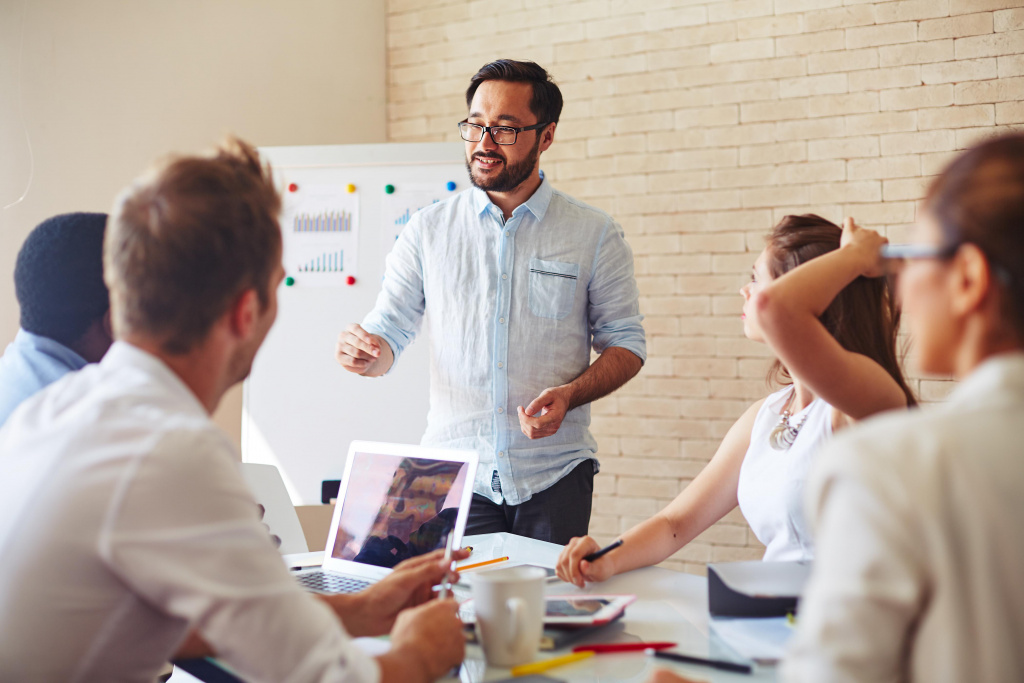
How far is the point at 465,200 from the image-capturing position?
2309 millimetres

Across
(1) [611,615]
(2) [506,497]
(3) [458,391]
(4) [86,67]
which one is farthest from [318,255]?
(1) [611,615]

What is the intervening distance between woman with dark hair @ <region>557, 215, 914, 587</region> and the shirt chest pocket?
1.84 ft

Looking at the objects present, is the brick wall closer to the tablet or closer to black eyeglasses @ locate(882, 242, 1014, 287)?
the tablet

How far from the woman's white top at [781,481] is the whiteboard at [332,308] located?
173 centimetres

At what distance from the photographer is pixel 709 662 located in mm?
997

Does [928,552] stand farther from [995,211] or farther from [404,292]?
[404,292]

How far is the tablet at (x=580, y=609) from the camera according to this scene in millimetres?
1131

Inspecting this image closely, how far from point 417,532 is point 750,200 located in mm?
2414

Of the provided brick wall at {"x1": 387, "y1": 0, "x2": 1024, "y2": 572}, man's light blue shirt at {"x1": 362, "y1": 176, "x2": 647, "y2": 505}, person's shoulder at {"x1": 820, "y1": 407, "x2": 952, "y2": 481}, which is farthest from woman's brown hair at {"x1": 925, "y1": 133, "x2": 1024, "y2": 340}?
brick wall at {"x1": 387, "y1": 0, "x2": 1024, "y2": 572}

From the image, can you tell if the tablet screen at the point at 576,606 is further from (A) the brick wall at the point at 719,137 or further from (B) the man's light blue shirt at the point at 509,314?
(A) the brick wall at the point at 719,137

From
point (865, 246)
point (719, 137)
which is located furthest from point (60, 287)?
point (719, 137)

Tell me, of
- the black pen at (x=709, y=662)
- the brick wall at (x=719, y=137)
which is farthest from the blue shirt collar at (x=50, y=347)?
the brick wall at (x=719, y=137)

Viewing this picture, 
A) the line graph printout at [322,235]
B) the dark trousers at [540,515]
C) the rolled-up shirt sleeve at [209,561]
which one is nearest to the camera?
the rolled-up shirt sleeve at [209,561]

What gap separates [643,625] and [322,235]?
2.41m
